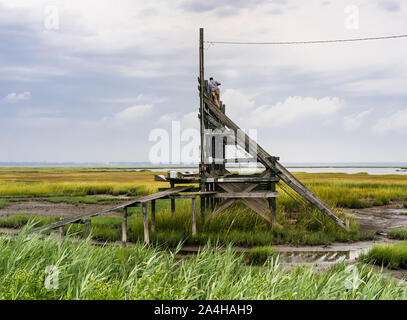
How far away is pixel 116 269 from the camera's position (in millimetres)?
6527

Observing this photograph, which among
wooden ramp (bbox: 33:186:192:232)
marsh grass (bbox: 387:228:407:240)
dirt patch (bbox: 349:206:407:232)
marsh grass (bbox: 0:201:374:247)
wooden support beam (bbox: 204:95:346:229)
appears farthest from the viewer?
dirt patch (bbox: 349:206:407:232)

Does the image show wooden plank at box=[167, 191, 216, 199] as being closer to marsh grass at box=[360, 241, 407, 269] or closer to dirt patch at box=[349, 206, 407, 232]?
marsh grass at box=[360, 241, 407, 269]

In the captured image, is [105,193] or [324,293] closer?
[324,293]

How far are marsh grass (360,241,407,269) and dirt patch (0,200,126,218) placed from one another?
12.8 metres

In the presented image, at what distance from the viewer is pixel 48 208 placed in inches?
838

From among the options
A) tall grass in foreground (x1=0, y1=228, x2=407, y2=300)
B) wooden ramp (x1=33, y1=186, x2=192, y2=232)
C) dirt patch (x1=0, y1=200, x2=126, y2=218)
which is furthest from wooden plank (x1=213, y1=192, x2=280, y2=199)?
dirt patch (x1=0, y1=200, x2=126, y2=218)

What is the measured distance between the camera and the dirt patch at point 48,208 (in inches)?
753

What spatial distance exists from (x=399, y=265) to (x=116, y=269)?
675 cm

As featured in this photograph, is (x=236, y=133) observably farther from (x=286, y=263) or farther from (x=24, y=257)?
(x=24, y=257)

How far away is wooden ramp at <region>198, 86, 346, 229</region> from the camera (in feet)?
41.8

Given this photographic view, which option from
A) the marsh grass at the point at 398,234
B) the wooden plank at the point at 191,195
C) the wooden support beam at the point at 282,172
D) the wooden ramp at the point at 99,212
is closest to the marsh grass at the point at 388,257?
the wooden support beam at the point at 282,172

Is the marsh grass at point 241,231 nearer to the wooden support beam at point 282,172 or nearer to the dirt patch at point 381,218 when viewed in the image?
the wooden support beam at point 282,172

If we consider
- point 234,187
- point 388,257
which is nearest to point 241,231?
point 234,187
